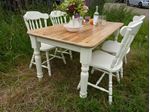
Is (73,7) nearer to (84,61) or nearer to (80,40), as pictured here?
(80,40)

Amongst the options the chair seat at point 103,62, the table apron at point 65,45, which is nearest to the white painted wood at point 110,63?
the chair seat at point 103,62

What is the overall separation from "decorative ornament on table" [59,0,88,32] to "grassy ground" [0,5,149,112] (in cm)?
73

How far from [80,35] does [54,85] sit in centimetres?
75

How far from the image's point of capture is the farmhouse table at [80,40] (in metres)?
1.88

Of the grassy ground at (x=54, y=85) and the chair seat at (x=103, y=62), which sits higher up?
the chair seat at (x=103, y=62)

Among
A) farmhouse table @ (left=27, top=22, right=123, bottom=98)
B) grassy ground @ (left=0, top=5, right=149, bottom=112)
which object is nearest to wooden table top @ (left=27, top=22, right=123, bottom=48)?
farmhouse table @ (left=27, top=22, right=123, bottom=98)

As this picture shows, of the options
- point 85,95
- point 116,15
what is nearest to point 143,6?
point 116,15

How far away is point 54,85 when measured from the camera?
2.49 m

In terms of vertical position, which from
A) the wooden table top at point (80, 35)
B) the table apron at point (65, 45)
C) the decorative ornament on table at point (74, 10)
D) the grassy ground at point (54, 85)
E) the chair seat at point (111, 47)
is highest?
the decorative ornament on table at point (74, 10)

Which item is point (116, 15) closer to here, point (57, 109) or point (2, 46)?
point (2, 46)

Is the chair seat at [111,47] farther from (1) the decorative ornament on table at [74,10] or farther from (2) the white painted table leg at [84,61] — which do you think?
(2) the white painted table leg at [84,61]

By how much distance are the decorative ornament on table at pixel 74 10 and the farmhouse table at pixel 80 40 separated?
7cm

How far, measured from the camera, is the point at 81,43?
1.87m

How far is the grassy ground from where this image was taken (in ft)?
6.94
